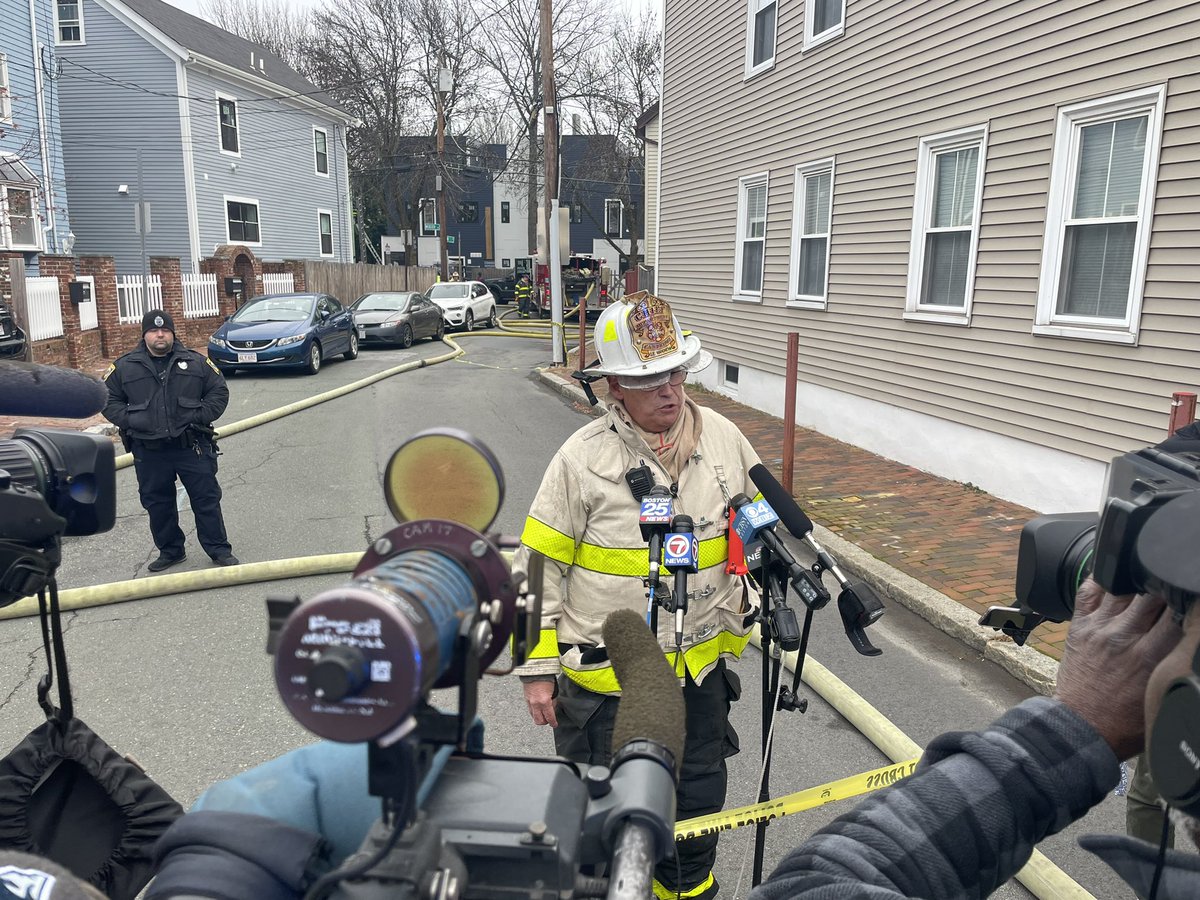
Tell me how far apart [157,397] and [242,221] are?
2389 centimetres

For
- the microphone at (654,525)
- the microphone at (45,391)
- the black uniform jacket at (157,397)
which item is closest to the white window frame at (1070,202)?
the microphone at (654,525)

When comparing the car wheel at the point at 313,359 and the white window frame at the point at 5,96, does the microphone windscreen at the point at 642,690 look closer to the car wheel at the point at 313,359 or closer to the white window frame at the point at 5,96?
the car wheel at the point at 313,359

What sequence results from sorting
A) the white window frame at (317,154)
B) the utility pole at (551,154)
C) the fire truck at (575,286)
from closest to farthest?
the utility pole at (551,154) < the white window frame at (317,154) < the fire truck at (575,286)

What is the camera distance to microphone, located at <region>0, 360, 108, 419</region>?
157 centimetres

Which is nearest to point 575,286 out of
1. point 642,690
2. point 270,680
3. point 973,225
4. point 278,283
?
point 278,283

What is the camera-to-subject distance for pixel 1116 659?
41.6 inches

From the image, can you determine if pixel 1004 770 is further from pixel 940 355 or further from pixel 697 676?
pixel 940 355

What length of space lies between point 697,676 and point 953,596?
11.0 ft

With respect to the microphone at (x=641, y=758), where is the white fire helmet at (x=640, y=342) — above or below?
above

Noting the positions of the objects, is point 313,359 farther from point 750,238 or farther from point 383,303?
point 750,238

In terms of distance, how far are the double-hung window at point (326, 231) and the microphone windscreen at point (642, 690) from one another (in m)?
34.6

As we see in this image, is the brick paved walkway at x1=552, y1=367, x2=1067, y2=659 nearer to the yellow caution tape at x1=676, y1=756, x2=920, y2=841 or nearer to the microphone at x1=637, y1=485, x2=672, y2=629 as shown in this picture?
the yellow caution tape at x1=676, y1=756, x2=920, y2=841

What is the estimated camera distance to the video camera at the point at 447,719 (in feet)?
2.51

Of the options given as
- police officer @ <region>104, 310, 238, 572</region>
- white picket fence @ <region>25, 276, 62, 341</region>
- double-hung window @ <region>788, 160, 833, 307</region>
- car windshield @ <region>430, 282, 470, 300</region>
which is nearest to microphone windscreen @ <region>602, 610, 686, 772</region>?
police officer @ <region>104, 310, 238, 572</region>
